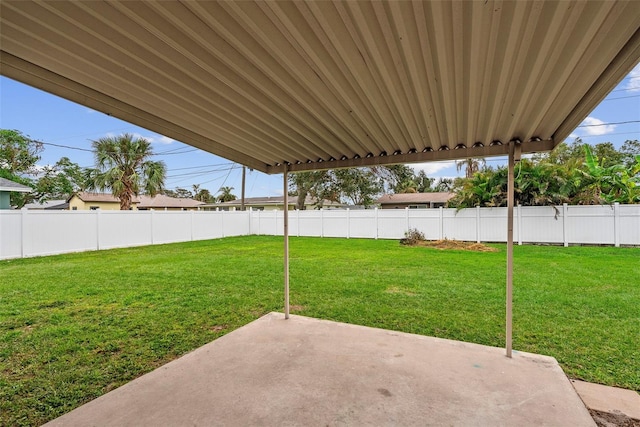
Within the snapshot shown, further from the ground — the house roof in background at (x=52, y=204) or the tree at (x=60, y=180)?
the tree at (x=60, y=180)

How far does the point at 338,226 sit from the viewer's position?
14.3 meters

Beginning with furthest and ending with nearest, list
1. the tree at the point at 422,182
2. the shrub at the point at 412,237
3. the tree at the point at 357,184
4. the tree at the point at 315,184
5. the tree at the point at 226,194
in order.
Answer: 1. the tree at the point at 226,194
2. the tree at the point at 422,182
3. the tree at the point at 357,184
4. the tree at the point at 315,184
5. the shrub at the point at 412,237

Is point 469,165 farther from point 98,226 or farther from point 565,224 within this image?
point 98,226

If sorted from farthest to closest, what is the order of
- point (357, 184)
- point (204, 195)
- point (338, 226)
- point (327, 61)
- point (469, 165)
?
point (204, 195), point (357, 184), point (469, 165), point (338, 226), point (327, 61)

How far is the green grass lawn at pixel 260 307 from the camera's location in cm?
278

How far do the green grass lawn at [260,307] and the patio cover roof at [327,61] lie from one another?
209cm

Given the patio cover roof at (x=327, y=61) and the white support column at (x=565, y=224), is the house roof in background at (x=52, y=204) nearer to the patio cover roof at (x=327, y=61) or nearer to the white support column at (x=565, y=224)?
the patio cover roof at (x=327, y=61)

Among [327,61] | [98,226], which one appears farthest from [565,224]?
[98,226]

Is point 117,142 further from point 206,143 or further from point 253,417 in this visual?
point 253,417

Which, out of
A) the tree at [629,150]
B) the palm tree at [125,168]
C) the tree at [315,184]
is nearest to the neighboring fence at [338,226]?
the palm tree at [125,168]

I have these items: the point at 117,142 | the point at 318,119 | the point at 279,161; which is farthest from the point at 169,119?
the point at 117,142

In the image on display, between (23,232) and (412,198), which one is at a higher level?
(412,198)

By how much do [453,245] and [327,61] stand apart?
396 inches

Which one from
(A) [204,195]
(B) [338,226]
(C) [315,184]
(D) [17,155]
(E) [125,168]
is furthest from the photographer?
(A) [204,195]
